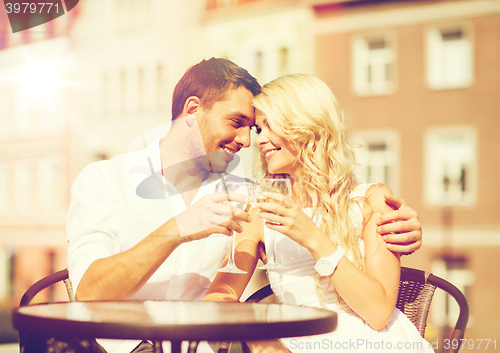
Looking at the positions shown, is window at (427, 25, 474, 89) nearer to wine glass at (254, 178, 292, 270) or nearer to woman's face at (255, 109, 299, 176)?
woman's face at (255, 109, 299, 176)

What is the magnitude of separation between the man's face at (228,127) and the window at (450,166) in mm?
11504

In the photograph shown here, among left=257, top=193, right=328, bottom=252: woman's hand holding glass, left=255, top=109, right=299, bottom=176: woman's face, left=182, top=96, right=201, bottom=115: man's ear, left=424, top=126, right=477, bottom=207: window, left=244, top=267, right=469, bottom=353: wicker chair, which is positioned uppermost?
left=182, top=96, right=201, bottom=115: man's ear

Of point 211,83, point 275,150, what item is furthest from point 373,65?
point 275,150

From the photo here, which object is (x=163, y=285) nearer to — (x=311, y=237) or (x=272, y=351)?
(x=272, y=351)

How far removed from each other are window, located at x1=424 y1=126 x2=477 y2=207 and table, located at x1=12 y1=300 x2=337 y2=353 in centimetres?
1246

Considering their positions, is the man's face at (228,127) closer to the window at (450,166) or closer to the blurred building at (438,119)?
the blurred building at (438,119)

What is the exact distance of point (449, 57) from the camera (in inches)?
527

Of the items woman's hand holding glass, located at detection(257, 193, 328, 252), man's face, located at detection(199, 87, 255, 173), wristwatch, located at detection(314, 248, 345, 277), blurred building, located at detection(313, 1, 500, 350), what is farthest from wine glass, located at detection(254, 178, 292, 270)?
blurred building, located at detection(313, 1, 500, 350)

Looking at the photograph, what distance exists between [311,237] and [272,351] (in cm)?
49

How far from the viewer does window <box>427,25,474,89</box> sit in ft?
43.4

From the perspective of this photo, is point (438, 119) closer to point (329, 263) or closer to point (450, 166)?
point (450, 166)

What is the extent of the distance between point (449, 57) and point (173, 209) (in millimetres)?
12537

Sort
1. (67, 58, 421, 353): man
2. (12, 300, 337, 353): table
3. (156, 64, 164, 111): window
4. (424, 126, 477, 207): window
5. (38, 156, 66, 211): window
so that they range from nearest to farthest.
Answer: (12, 300, 337, 353): table
(67, 58, 421, 353): man
(424, 126, 477, 207): window
(156, 64, 164, 111): window
(38, 156, 66, 211): window

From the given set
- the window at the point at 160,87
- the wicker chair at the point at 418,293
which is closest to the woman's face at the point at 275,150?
the wicker chair at the point at 418,293
